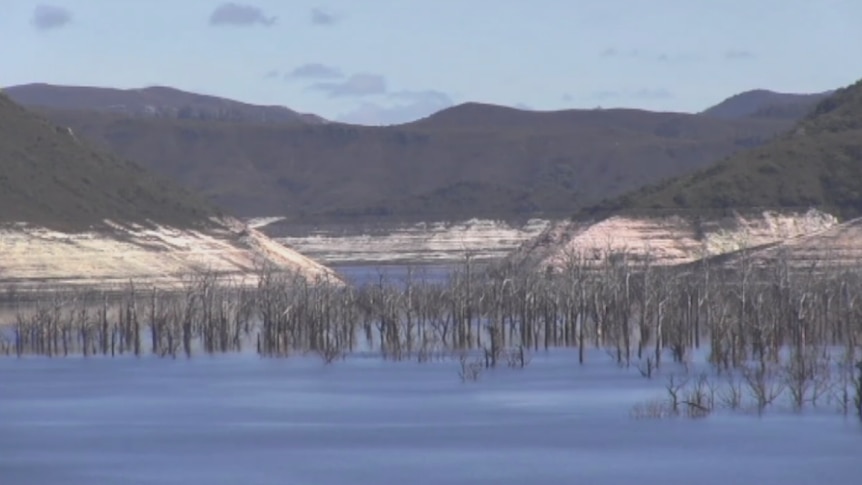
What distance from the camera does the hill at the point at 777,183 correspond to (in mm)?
122562

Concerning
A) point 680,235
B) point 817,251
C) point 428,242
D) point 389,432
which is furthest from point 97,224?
point 389,432

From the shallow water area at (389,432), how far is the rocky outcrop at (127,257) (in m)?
43.4

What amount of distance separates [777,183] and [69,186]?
132 ft

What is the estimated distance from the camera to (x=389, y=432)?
160 ft

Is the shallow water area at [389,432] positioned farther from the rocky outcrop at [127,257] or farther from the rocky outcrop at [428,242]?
the rocky outcrop at [428,242]

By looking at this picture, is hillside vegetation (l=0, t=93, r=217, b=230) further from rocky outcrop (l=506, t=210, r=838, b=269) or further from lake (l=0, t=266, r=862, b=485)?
lake (l=0, t=266, r=862, b=485)

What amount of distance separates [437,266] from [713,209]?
5624 centimetres

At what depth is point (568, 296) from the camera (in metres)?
76.8

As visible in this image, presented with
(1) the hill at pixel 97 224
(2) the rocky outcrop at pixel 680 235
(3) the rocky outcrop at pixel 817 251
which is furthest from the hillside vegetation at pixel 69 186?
(3) the rocky outcrop at pixel 817 251

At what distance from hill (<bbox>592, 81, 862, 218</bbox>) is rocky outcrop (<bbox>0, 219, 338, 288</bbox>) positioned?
1963 cm

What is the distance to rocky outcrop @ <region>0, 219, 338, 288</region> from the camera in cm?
10944

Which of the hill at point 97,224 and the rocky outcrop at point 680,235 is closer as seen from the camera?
the hill at point 97,224

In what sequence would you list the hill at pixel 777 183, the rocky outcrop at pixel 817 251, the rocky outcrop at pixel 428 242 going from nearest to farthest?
the rocky outcrop at pixel 817 251
the hill at pixel 777 183
the rocky outcrop at pixel 428 242

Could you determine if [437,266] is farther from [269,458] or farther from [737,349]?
[269,458]
